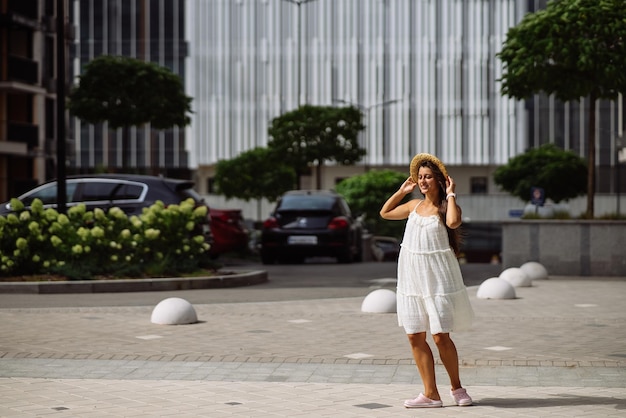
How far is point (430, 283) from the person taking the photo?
7781mm

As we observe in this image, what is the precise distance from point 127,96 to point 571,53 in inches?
902

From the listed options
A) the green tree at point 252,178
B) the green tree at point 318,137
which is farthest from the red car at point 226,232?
the green tree at point 252,178

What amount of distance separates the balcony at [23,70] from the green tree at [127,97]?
967 cm

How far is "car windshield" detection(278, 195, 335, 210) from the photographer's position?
86.4 feet

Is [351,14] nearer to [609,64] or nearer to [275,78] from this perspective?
[275,78]

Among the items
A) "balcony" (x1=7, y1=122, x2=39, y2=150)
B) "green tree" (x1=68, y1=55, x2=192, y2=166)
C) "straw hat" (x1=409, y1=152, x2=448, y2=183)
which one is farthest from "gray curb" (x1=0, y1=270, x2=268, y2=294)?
"balcony" (x1=7, y1=122, x2=39, y2=150)

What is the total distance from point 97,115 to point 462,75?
39.4 m

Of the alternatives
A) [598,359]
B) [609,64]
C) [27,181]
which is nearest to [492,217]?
[27,181]

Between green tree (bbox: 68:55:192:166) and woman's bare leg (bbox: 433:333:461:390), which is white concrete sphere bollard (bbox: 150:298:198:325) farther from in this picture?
green tree (bbox: 68:55:192:166)

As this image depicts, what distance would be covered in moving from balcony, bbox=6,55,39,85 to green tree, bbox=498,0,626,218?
32363mm

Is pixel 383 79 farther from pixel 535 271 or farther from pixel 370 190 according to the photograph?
pixel 535 271

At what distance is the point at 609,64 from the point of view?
22.2 meters

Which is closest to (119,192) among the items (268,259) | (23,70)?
(268,259)

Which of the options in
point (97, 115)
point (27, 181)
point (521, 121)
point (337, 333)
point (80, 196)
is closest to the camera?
point (337, 333)
